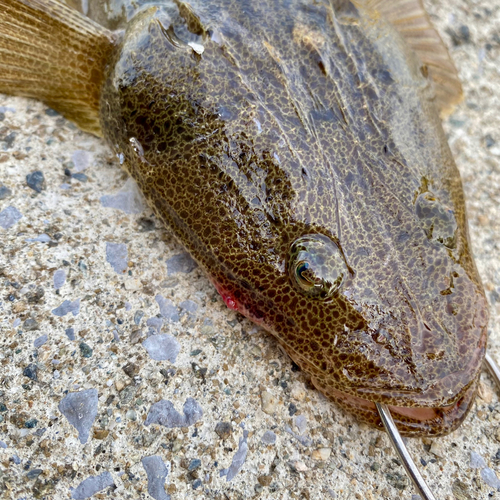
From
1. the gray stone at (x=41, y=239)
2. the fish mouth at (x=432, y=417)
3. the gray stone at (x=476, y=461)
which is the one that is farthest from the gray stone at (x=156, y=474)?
the gray stone at (x=476, y=461)

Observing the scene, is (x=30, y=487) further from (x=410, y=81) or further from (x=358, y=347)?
(x=410, y=81)

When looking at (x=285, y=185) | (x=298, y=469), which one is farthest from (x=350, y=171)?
(x=298, y=469)

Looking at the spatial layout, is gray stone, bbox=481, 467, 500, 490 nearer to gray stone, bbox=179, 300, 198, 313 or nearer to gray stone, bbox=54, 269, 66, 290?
gray stone, bbox=179, 300, 198, 313

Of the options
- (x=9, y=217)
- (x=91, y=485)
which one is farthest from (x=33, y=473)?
(x=9, y=217)

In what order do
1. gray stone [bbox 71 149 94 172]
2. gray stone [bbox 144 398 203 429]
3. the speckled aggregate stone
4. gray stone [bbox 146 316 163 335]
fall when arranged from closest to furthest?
the speckled aggregate stone → gray stone [bbox 144 398 203 429] → gray stone [bbox 146 316 163 335] → gray stone [bbox 71 149 94 172]

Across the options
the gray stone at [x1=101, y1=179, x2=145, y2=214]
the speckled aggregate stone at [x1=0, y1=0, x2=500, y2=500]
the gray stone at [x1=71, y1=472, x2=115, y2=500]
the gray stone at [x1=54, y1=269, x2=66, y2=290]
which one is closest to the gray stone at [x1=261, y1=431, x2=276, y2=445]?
the speckled aggregate stone at [x1=0, y1=0, x2=500, y2=500]

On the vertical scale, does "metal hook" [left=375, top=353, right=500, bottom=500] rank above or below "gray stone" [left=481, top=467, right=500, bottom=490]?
above

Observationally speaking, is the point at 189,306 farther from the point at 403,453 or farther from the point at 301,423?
the point at 403,453
